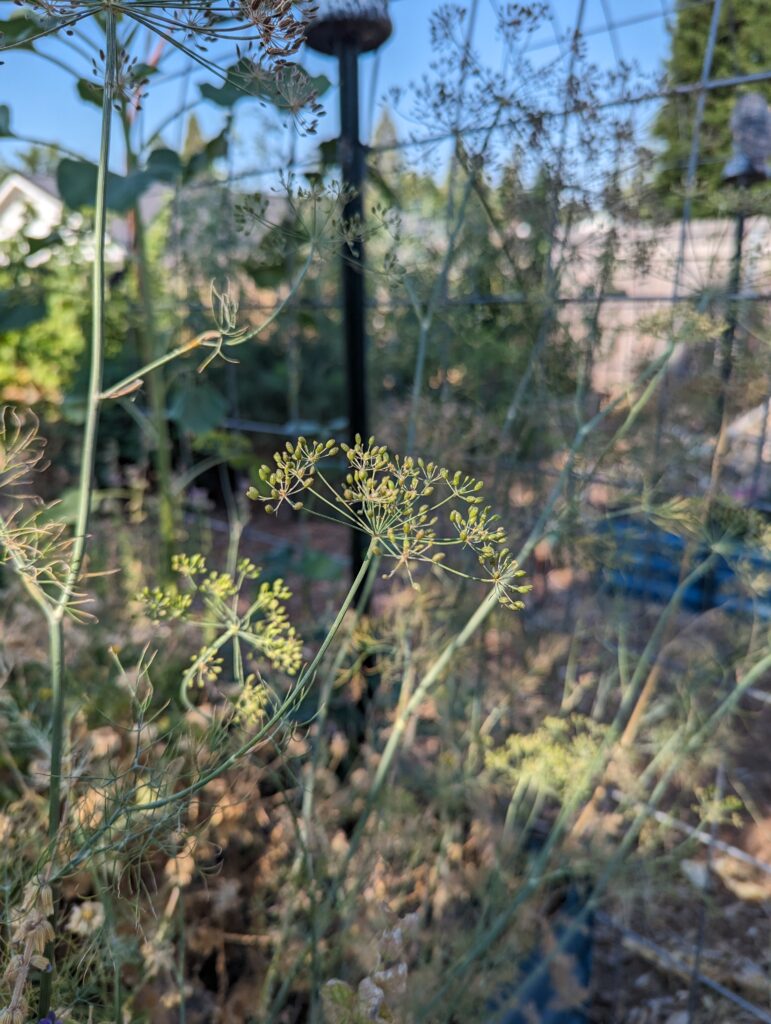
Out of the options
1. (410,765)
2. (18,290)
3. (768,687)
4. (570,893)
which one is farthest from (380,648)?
(768,687)

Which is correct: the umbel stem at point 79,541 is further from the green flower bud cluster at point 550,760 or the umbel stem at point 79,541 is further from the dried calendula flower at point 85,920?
the green flower bud cluster at point 550,760

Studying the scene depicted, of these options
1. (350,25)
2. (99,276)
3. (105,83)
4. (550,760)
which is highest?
(350,25)

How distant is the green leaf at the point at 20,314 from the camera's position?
171 cm

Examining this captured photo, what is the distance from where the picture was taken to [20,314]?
1733 millimetres

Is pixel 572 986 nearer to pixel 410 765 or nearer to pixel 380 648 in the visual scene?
pixel 410 765

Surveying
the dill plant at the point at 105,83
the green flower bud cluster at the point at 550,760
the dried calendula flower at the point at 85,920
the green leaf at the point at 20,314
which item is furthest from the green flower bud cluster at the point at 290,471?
the green leaf at the point at 20,314

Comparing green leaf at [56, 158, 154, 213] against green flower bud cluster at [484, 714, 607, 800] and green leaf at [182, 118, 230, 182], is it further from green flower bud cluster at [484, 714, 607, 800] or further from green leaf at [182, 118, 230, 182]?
green flower bud cluster at [484, 714, 607, 800]

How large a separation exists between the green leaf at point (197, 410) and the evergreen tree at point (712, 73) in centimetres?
100

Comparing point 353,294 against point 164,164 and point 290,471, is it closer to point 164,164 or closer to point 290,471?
point 164,164

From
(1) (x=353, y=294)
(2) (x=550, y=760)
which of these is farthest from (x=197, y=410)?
(2) (x=550, y=760)

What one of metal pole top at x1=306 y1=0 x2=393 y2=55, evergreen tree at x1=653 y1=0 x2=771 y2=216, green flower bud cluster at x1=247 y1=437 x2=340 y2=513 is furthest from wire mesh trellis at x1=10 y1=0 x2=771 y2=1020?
green flower bud cluster at x1=247 y1=437 x2=340 y2=513

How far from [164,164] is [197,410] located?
0.49 metres

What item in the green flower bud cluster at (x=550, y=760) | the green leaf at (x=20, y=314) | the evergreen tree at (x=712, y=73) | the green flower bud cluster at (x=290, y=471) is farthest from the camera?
the green leaf at (x=20, y=314)

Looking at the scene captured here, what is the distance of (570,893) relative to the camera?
5.84 ft
